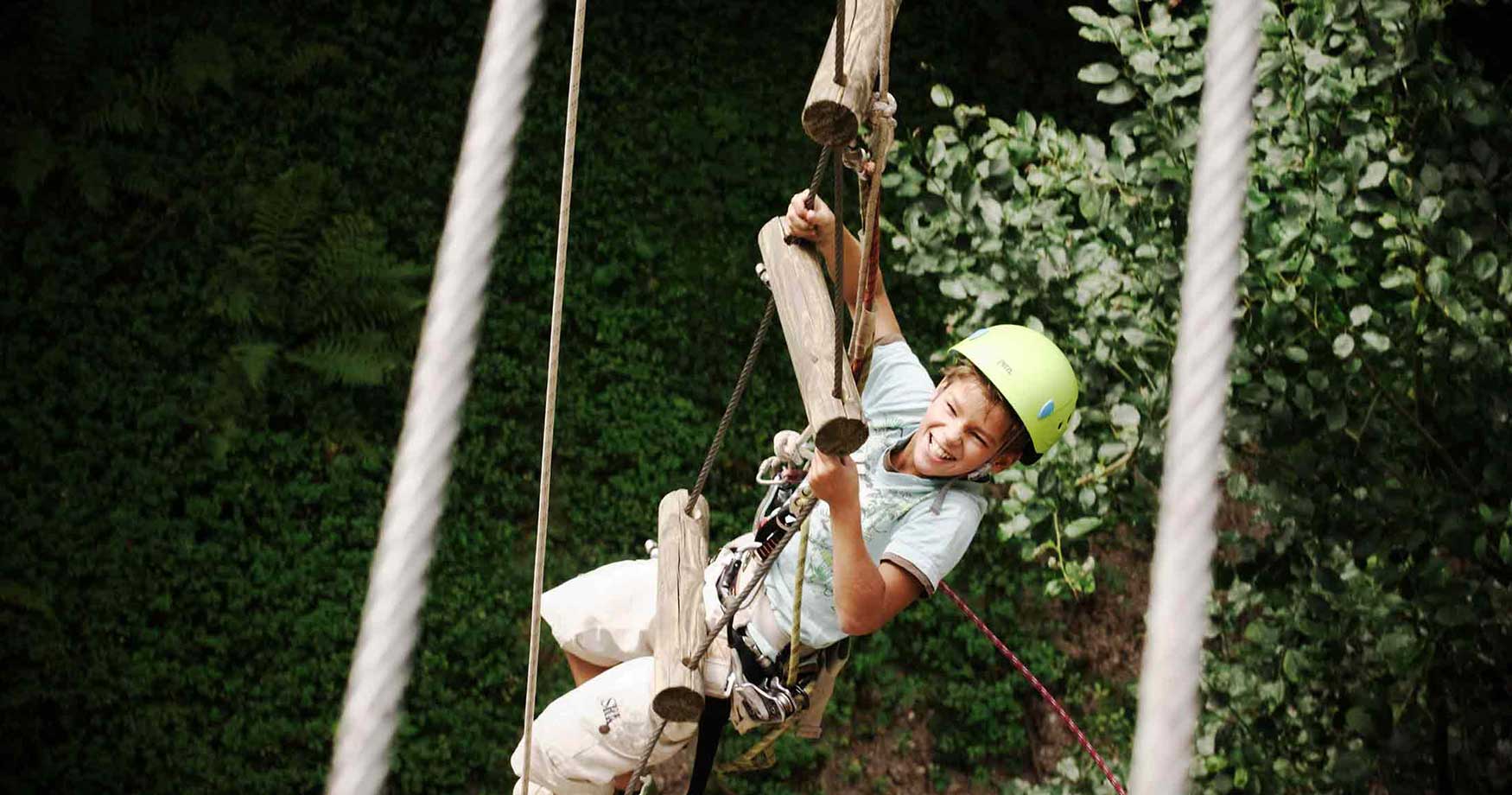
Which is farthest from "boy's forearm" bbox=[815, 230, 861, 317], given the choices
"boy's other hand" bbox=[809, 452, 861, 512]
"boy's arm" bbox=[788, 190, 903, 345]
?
"boy's other hand" bbox=[809, 452, 861, 512]

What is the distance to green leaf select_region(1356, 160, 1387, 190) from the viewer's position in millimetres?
2775

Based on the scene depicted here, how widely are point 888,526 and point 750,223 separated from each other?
300 cm

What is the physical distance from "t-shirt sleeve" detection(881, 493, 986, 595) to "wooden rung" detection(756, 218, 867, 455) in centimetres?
28

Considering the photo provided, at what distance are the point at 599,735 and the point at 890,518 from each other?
1.97 feet

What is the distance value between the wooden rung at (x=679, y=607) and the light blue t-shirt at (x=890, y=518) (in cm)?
14

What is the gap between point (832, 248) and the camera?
2.33 metres

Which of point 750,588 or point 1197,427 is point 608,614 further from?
point 1197,427

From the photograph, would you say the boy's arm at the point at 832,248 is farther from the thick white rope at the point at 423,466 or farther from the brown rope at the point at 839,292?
the thick white rope at the point at 423,466

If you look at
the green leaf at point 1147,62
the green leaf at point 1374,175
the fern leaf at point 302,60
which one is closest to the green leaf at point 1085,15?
the green leaf at point 1147,62

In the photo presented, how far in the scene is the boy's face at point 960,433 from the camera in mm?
2211

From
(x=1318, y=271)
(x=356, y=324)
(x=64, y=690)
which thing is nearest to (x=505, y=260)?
(x=356, y=324)

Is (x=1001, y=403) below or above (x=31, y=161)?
below

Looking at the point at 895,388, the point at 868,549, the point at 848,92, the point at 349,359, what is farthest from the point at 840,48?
the point at 349,359

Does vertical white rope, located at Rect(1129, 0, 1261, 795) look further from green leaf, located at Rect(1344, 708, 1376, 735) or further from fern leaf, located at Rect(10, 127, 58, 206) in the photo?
fern leaf, located at Rect(10, 127, 58, 206)
